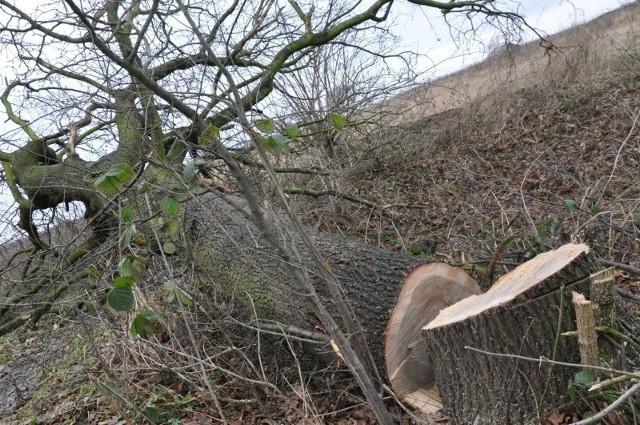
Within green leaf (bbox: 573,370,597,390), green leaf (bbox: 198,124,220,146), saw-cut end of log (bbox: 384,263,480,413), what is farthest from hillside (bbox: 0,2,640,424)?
green leaf (bbox: 198,124,220,146)

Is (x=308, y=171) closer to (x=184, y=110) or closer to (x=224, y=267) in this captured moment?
(x=224, y=267)

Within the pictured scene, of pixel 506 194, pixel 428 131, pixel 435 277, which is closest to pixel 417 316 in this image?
pixel 435 277

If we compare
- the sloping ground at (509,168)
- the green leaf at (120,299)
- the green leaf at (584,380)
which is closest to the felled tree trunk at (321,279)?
the green leaf at (120,299)

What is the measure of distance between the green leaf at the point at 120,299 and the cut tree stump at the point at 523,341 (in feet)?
4.49

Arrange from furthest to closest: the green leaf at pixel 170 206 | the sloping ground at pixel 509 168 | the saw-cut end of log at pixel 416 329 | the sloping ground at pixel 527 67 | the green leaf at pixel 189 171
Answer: the sloping ground at pixel 527 67, the sloping ground at pixel 509 168, the saw-cut end of log at pixel 416 329, the green leaf at pixel 170 206, the green leaf at pixel 189 171

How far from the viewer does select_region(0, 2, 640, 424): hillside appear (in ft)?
10.2

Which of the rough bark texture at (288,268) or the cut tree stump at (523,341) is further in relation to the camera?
the rough bark texture at (288,268)

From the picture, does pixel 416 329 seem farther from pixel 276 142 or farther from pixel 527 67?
pixel 527 67

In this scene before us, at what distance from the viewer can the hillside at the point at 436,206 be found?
10.2ft

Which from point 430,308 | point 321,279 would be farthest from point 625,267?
point 321,279

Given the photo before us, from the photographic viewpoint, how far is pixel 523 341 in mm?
2084

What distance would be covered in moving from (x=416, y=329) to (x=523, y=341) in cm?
79

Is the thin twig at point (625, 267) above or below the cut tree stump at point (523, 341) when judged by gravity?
below

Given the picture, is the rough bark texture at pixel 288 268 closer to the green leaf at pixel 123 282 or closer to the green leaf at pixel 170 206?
the green leaf at pixel 170 206
